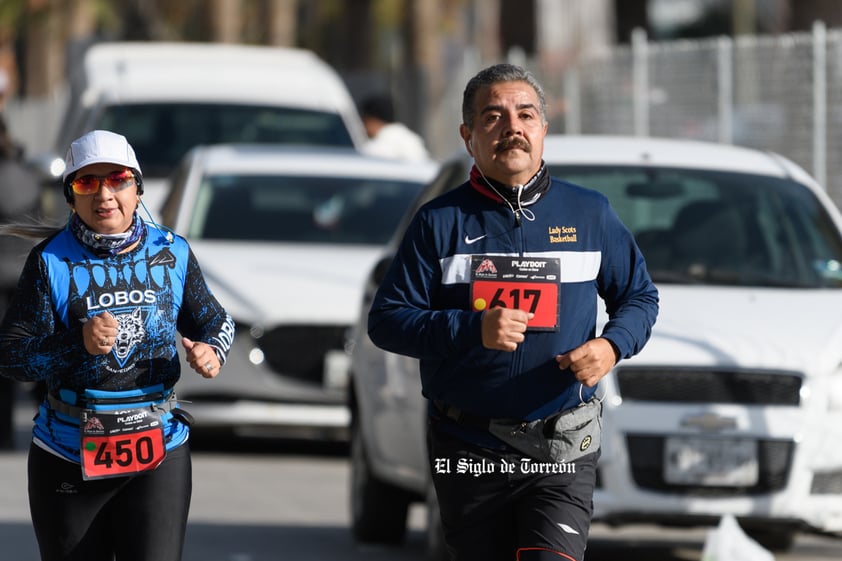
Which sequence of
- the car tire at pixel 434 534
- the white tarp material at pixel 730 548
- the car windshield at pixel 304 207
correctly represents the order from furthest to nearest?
1. the car windshield at pixel 304 207
2. the car tire at pixel 434 534
3. the white tarp material at pixel 730 548

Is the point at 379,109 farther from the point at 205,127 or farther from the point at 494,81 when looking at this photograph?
the point at 494,81

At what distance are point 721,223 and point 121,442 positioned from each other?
4148 mm

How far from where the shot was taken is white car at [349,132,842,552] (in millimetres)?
7617

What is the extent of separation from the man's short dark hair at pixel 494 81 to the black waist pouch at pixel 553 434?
75 cm

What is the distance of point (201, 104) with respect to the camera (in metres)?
15.4

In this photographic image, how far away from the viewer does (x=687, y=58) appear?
54.4 ft

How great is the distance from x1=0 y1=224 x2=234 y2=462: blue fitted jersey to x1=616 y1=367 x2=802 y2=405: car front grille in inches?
105

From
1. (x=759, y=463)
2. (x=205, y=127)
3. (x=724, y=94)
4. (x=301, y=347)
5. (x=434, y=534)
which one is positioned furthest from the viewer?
(x=724, y=94)

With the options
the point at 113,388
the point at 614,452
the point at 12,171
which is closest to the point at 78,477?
the point at 113,388

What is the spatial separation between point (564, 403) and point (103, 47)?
12.2 metres

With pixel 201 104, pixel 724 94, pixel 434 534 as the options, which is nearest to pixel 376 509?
pixel 434 534

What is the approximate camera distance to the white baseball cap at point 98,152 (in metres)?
5.27

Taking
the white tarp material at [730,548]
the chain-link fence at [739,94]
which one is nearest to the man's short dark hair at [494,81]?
the white tarp material at [730,548]

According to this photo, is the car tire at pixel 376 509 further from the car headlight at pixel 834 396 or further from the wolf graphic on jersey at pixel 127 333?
the wolf graphic on jersey at pixel 127 333
